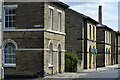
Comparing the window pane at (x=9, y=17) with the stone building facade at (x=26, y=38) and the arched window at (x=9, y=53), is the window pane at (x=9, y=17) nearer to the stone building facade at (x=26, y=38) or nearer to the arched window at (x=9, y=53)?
the stone building facade at (x=26, y=38)

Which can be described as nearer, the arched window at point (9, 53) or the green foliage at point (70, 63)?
A: the arched window at point (9, 53)

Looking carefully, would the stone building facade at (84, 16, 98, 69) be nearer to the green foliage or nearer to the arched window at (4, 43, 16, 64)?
the green foliage

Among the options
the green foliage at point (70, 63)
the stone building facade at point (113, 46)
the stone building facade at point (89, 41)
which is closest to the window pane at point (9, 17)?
the green foliage at point (70, 63)

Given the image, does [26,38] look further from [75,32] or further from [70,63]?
[75,32]

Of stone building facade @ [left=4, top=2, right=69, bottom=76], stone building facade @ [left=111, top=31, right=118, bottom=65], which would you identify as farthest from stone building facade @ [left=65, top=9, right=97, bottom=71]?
stone building facade @ [left=111, top=31, right=118, bottom=65]

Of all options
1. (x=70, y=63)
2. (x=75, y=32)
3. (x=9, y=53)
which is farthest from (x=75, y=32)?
(x=9, y=53)

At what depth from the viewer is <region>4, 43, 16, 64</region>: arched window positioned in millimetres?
25750

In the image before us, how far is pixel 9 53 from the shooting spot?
1015 inches

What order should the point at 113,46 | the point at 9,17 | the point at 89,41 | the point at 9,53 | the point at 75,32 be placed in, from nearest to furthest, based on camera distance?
1. the point at 9,53
2. the point at 9,17
3. the point at 75,32
4. the point at 89,41
5. the point at 113,46

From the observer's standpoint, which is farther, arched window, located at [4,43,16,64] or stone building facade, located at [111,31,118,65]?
stone building facade, located at [111,31,118,65]

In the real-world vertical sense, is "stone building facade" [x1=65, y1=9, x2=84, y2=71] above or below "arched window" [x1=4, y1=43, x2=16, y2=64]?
above

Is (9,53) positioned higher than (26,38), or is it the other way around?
(26,38)

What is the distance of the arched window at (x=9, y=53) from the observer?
25750 millimetres

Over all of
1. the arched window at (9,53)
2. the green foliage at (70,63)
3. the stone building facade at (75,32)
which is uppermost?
the stone building facade at (75,32)
